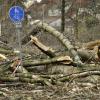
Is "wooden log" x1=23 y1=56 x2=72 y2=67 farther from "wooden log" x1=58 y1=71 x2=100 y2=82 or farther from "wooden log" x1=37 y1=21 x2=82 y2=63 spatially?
"wooden log" x1=58 y1=71 x2=100 y2=82

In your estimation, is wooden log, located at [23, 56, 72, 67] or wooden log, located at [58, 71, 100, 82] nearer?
Result: wooden log, located at [58, 71, 100, 82]

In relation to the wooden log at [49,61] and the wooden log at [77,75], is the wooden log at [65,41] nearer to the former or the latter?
the wooden log at [49,61]

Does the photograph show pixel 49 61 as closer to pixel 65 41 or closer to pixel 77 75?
pixel 77 75

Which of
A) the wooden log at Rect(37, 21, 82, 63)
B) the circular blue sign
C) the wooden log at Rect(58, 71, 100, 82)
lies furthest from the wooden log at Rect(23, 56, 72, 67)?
the circular blue sign

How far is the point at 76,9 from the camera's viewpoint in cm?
1992

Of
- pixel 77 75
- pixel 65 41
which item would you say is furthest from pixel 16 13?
pixel 77 75

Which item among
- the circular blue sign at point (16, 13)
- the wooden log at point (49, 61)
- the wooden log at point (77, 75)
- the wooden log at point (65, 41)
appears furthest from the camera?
the circular blue sign at point (16, 13)

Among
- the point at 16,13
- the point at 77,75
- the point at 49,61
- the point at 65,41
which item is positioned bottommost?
the point at 77,75

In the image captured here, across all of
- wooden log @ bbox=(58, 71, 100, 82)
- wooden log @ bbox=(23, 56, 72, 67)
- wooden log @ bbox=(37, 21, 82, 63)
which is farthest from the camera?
wooden log @ bbox=(37, 21, 82, 63)

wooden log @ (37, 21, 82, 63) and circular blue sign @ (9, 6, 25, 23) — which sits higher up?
circular blue sign @ (9, 6, 25, 23)

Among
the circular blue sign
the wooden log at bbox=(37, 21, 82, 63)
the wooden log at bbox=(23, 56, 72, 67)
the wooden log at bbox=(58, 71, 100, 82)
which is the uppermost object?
the circular blue sign

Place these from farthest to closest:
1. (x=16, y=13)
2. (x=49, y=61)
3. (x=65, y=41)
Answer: (x=65, y=41) → (x=16, y=13) → (x=49, y=61)

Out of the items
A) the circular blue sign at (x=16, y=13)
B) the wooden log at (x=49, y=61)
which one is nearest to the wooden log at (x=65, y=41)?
the wooden log at (x=49, y=61)

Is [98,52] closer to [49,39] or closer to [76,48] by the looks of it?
[76,48]
